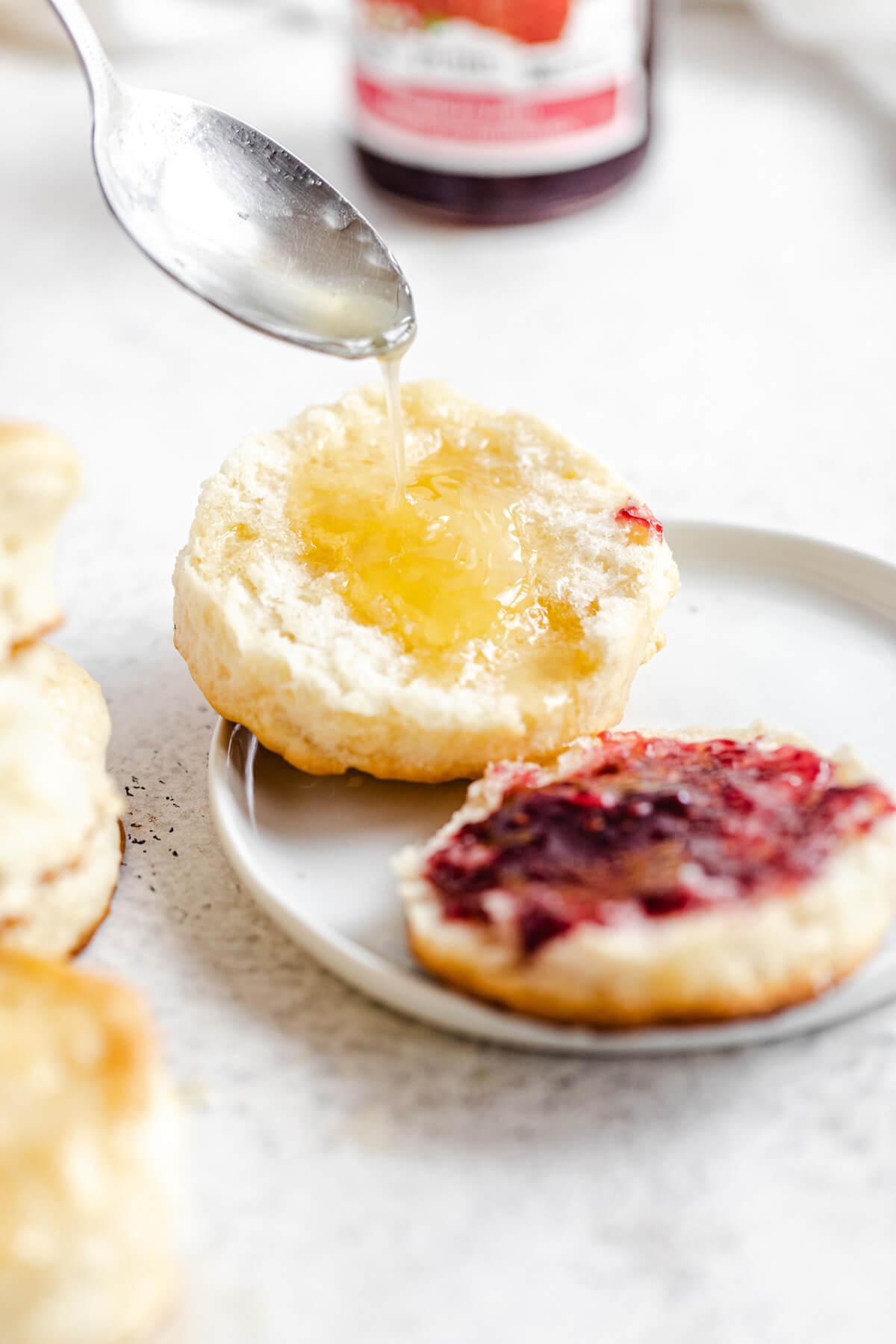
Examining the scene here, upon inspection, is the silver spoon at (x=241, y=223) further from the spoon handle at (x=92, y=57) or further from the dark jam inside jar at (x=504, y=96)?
the dark jam inside jar at (x=504, y=96)

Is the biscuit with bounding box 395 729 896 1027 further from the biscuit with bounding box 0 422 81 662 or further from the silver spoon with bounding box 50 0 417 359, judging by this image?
the silver spoon with bounding box 50 0 417 359

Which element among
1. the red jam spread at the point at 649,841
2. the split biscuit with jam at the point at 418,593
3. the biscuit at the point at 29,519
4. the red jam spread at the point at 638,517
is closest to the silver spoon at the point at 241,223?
the split biscuit with jam at the point at 418,593

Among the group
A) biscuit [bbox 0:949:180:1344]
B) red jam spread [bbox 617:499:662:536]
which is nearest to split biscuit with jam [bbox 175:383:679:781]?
red jam spread [bbox 617:499:662:536]

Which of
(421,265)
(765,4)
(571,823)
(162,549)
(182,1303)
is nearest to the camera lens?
(182,1303)

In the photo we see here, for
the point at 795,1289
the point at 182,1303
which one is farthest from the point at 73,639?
the point at 795,1289

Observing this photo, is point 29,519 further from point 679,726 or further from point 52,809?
point 679,726

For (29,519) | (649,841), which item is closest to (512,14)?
(29,519)

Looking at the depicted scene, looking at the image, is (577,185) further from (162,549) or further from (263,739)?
(263,739)
